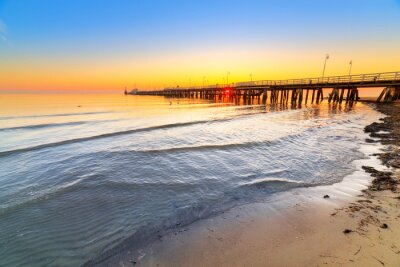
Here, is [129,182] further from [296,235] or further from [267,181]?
[296,235]

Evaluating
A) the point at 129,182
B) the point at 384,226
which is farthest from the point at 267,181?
the point at 129,182

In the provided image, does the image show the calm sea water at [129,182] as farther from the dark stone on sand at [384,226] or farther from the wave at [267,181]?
the dark stone on sand at [384,226]

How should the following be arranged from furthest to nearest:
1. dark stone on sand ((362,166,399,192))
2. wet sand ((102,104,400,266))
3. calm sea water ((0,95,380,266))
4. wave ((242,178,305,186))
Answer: wave ((242,178,305,186)) < dark stone on sand ((362,166,399,192)) < calm sea water ((0,95,380,266)) < wet sand ((102,104,400,266))

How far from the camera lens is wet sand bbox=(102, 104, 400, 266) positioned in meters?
3.14

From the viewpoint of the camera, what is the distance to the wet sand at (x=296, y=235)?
314cm

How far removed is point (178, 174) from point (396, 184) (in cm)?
624

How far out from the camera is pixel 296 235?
3.74 m

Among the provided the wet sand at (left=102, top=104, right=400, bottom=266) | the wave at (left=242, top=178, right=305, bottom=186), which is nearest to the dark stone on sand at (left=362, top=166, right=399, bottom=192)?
the wet sand at (left=102, top=104, right=400, bottom=266)

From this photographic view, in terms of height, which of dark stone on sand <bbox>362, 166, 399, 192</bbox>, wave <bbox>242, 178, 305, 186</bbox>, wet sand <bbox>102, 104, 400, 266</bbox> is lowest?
wave <bbox>242, 178, 305, 186</bbox>

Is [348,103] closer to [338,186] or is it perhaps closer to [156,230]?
[338,186]

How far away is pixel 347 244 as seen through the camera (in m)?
3.41

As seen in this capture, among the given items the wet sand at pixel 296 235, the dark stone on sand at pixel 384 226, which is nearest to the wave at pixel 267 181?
the wet sand at pixel 296 235

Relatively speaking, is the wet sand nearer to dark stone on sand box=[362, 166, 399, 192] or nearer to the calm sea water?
dark stone on sand box=[362, 166, 399, 192]

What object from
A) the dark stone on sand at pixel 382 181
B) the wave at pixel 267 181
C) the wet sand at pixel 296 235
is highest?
the wet sand at pixel 296 235
